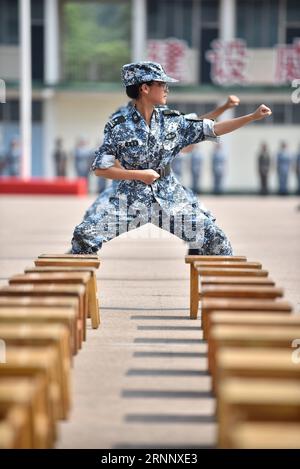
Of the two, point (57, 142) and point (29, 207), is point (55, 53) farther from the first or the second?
point (29, 207)

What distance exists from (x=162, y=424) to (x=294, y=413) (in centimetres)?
108

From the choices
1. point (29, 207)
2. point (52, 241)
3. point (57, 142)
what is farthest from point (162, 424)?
point (57, 142)

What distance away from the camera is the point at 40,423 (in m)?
4.41

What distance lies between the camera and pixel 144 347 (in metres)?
7.03

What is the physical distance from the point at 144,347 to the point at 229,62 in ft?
108

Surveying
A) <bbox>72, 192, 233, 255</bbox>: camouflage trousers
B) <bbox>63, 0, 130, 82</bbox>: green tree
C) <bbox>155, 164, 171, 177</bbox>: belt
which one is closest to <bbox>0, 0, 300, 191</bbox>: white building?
<bbox>155, 164, 171, 177</bbox>: belt

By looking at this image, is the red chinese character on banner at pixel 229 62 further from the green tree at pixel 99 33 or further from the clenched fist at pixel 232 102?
the green tree at pixel 99 33

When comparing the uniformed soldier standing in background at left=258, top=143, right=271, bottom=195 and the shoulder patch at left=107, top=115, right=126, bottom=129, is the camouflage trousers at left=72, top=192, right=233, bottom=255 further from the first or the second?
the uniformed soldier standing in background at left=258, top=143, right=271, bottom=195

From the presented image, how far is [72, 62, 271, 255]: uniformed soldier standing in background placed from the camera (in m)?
8.23

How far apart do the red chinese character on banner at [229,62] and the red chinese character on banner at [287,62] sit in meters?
1.16

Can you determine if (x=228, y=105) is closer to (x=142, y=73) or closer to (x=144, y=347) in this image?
(x=142, y=73)

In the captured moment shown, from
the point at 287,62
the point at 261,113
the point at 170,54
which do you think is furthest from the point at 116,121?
the point at 287,62

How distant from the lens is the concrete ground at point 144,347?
16.5 ft

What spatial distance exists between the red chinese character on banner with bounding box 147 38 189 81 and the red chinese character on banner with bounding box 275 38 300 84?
312 centimetres
